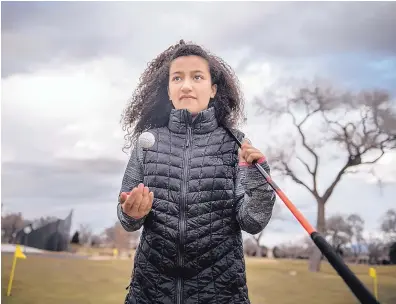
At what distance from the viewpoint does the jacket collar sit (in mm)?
1407

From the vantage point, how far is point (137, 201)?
115cm

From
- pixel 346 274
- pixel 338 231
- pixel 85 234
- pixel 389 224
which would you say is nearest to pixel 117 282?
pixel 85 234

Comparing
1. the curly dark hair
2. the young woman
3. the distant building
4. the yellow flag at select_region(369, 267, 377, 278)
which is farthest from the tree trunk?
Answer: the distant building

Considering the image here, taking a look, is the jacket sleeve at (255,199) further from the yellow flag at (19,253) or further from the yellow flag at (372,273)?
the yellow flag at (19,253)

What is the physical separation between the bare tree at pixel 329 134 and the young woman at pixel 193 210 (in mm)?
738

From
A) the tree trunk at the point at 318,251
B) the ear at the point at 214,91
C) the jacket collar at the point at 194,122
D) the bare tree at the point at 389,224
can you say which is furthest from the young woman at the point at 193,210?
the bare tree at the point at 389,224

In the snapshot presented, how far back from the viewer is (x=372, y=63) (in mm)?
2139

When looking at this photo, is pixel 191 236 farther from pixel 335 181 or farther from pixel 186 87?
pixel 335 181

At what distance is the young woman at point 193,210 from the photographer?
123cm

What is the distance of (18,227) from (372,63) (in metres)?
1.85

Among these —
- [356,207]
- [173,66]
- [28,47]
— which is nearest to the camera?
[173,66]

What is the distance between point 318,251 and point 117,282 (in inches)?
35.4

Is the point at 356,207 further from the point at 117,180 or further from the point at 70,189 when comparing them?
the point at 70,189

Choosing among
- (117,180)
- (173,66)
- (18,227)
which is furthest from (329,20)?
(18,227)
